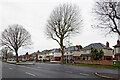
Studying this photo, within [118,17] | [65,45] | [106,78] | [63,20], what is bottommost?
[106,78]

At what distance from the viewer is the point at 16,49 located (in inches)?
2217

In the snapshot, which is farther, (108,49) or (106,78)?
(108,49)

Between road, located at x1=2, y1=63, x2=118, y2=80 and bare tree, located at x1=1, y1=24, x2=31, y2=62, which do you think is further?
bare tree, located at x1=1, y1=24, x2=31, y2=62

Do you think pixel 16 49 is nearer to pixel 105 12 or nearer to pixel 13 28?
pixel 13 28

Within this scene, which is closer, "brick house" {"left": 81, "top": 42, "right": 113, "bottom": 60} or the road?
the road

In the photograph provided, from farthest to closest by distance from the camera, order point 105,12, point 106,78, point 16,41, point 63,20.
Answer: point 16,41
point 63,20
point 105,12
point 106,78

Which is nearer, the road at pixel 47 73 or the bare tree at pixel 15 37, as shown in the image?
the road at pixel 47 73

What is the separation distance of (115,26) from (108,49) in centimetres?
4158

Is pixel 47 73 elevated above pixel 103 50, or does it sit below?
below

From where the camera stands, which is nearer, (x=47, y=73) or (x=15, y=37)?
(x=47, y=73)

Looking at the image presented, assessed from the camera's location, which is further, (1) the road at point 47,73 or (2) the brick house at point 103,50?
(2) the brick house at point 103,50

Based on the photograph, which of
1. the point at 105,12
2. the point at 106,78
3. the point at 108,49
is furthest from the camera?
the point at 108,49

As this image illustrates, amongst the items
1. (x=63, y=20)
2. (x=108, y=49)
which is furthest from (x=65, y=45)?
(x=108, y=49)

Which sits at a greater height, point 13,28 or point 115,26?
point 13,28
